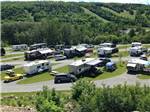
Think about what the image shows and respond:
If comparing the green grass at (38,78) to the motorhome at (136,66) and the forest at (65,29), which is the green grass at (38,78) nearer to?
the motorhome at (136,66)

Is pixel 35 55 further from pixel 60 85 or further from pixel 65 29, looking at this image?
pixel 65 29

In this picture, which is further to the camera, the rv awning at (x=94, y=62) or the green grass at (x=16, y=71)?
the green grass at (x=16, y=71)

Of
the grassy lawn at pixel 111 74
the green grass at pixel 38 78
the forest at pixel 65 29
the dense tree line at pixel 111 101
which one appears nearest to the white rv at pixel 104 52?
the grassy lawn at pixel 111 74

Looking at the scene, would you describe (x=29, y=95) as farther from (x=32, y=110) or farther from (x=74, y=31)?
(x=74, y=31)

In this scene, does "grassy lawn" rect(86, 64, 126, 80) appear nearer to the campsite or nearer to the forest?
the campsite

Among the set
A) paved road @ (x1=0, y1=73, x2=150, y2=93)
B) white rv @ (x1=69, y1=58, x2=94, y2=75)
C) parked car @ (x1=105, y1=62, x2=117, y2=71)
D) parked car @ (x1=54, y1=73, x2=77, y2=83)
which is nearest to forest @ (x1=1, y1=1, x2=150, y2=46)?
parked car @ (x1=105, y1=62, x2=117, y2=71)

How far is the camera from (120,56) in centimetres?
7819

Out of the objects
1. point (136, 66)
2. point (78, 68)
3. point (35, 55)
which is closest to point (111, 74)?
point (136, 66)

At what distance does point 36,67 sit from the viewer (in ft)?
228

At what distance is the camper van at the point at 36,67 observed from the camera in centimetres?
6881

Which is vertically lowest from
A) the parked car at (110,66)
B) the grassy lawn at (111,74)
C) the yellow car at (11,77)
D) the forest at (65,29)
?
the forest at (65,29)

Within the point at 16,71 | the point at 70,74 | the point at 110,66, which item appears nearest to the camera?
the point at 70,74

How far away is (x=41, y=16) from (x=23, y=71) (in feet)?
370

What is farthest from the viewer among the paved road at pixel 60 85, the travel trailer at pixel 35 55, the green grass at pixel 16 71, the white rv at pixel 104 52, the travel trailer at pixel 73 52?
the travel trailer at pixel 35 55
